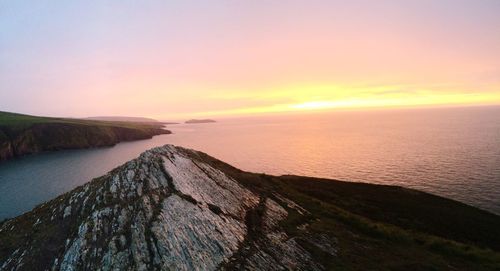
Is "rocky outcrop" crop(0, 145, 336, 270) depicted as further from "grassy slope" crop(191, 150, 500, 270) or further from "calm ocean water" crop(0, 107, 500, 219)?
"calm ocean water" crop(0, 107, 500, 219)

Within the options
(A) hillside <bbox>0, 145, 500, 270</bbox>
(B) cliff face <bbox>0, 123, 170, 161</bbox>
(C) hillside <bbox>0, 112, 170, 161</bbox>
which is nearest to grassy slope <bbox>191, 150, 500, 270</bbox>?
(A) hillside <bbox>0, 145, 500, 270</bbox>

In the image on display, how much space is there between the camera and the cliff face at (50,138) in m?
151

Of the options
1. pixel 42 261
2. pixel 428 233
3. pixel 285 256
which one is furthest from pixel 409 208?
pixel 42 261

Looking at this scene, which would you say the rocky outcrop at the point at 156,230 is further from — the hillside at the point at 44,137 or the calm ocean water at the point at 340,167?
the hillside at the point at 44,137

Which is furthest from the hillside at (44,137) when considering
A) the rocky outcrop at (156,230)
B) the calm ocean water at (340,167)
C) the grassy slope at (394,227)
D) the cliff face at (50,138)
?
the grassy slope at (394,227)

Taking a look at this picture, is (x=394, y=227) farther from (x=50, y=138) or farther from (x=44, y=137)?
(x=44, y=137)

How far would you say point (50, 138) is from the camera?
168625 millimetres

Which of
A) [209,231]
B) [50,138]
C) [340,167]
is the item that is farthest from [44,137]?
[209,231]

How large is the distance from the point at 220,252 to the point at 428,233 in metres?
37.4

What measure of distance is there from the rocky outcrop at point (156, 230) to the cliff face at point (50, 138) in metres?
147

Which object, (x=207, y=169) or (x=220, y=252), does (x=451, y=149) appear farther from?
(x=220, y=252)

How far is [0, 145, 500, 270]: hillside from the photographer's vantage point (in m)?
30.1

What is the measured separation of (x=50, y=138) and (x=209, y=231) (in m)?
181

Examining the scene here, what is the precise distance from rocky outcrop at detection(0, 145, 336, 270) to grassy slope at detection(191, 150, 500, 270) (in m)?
3.51
